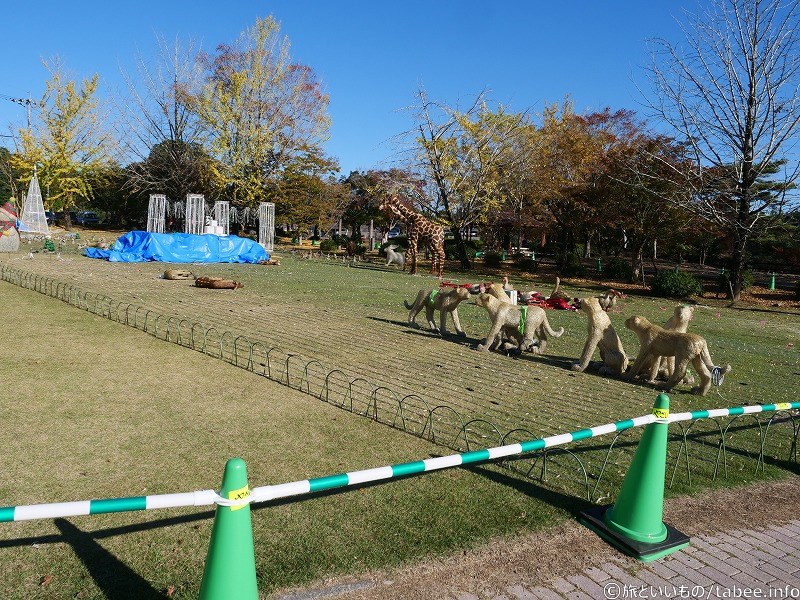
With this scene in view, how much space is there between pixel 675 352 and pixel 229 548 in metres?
6.58

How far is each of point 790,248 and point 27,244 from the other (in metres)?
40.7

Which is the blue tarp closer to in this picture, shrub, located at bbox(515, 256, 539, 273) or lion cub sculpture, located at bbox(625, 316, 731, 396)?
shrub, located at bbox(515, 256, 539, 273)

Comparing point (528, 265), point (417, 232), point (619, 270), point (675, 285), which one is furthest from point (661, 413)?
point (528, 265)

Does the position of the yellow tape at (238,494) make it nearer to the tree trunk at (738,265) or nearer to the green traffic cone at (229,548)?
the green traffic cone at (229,548)

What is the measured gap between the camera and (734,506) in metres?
4.62

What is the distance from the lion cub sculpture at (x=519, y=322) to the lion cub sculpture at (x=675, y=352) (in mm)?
1618

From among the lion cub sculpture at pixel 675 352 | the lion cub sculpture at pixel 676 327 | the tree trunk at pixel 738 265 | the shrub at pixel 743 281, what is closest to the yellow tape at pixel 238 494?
the lion cub sculpture at pixel 675 352

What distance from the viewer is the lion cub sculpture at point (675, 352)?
23.8 feet

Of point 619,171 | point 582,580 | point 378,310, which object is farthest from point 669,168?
point 582,580

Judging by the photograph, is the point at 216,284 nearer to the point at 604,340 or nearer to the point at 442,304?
the point at 442,304

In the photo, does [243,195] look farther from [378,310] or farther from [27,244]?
[378,310]

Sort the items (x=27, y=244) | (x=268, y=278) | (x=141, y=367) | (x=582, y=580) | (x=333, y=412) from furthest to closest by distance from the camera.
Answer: (x=27, y=244) < (x=268, y=278) < (x=141, y=367) < (x=333, y=412) < (x=582, y=580)

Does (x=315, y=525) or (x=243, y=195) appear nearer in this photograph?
(x=315, y=525)

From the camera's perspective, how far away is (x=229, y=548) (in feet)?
8.78
